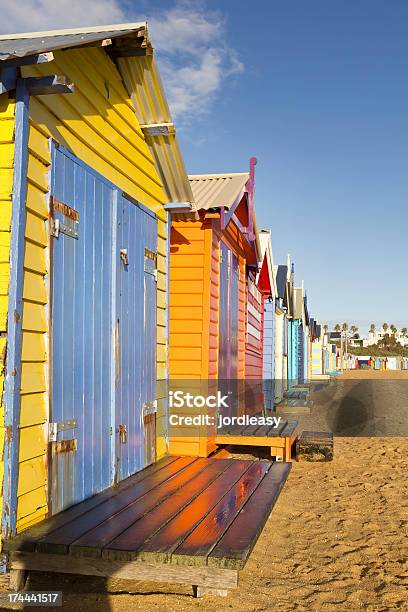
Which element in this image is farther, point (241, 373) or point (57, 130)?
point (241, 373)

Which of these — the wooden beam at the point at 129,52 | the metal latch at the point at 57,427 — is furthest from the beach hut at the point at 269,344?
the metal latch at the point at 57,427

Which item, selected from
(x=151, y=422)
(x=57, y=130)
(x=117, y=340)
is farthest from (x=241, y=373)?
(x=57, y=130)

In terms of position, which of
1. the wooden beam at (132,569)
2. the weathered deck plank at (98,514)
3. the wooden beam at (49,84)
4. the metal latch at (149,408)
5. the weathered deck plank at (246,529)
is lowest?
the wooden beam at (132,569)

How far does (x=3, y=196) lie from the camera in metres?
3.88

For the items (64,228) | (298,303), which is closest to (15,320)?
(64,228)

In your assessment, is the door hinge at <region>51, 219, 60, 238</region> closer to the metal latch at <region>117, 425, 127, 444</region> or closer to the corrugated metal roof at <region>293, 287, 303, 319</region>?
the metal latch at <region>117, 425, 127, 444</region>

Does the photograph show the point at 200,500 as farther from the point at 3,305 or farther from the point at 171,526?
the point at 3,305

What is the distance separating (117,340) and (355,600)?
2.80 metres

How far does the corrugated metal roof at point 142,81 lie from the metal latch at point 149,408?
7.30 feet

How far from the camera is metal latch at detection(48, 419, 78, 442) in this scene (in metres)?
4.24

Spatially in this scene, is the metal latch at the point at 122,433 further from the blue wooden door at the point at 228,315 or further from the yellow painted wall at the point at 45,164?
the blue wooden door at the point at 228,315

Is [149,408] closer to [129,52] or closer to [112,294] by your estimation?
[112,294]

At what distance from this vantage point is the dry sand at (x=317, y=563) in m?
3.95

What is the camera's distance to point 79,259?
4777mm
